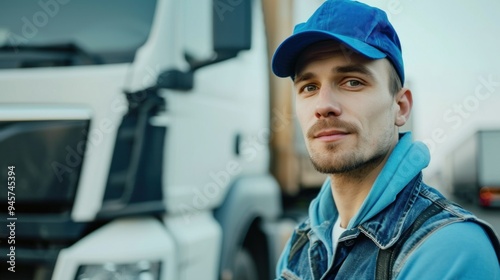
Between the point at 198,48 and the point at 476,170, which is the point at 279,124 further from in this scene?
the point at 476,170

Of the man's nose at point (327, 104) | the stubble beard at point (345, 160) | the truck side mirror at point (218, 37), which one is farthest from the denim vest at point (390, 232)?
the truck side mirror at point (218, 37)

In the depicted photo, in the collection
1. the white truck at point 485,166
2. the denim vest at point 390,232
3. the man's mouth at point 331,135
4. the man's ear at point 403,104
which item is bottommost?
the white truck at point 485,166

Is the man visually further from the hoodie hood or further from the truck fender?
the truck fender

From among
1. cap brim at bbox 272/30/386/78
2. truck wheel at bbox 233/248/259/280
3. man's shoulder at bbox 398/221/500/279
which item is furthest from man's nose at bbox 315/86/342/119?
truck wheel at bbox 233/248/259/280

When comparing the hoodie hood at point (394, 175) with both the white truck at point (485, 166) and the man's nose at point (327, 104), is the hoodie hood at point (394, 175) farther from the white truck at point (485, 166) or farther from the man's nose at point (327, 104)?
the white truck at point (485, 166)

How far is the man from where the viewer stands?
1242 millimetres

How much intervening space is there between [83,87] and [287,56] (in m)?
1.09

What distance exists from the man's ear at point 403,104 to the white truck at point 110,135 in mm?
966

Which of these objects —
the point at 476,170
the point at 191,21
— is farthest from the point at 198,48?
the point at 476,170

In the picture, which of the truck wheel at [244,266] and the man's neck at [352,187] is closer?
the man's neck at [352,187]

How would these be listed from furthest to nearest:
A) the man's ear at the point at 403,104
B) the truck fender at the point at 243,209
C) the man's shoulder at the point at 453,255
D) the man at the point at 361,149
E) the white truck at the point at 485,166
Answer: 1. the white truck at the point at 485,166
2. the truck fender at the point at 243,209
3. the man's ear at the point at 403,104
4. the man at the point at 361,149
5. the man's shoulder at the point at 453,255

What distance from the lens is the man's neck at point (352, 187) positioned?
1.45m

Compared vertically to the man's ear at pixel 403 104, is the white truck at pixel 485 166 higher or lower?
→ lower

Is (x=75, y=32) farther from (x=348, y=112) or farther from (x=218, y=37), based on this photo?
(x=348, y=112)
